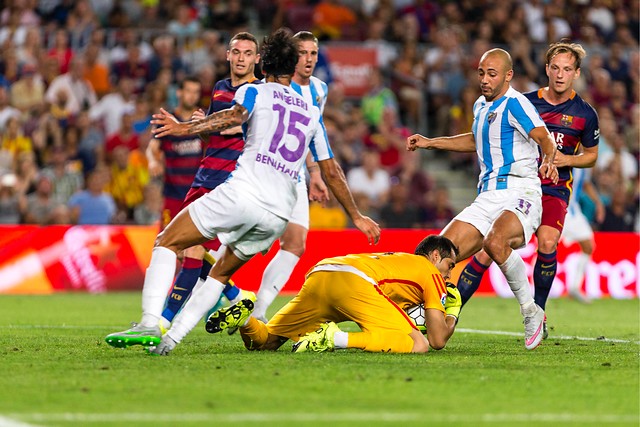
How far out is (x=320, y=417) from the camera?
231 inches

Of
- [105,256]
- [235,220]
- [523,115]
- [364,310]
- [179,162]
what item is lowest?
[105,256]

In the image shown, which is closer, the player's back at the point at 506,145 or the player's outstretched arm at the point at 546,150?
the player's outstretched arm at the point at 546,150

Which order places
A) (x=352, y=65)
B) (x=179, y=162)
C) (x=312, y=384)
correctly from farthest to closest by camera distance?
(x=352, y=65), (x=179, y=162), (x=312, y=384)

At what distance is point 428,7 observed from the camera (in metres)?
23.7

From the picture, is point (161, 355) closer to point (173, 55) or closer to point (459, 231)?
point (459, 231)

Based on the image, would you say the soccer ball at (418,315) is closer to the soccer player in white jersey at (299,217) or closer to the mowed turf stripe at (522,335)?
the soccer player in white jersey at (299,217)

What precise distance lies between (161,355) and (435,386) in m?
2.28

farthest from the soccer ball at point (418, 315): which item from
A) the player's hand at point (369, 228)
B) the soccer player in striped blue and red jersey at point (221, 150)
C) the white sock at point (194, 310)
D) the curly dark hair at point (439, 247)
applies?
the white sock at point (194, 310)

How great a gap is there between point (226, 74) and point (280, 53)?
1148 centimetres

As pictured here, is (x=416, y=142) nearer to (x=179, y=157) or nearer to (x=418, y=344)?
(x=418, y=344)

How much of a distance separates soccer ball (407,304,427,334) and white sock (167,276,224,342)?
1.78 meters

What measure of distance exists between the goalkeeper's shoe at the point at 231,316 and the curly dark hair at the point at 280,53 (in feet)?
5.42

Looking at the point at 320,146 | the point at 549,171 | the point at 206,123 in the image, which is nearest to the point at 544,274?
the point at 549,171

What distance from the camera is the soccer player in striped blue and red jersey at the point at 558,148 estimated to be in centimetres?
1070
